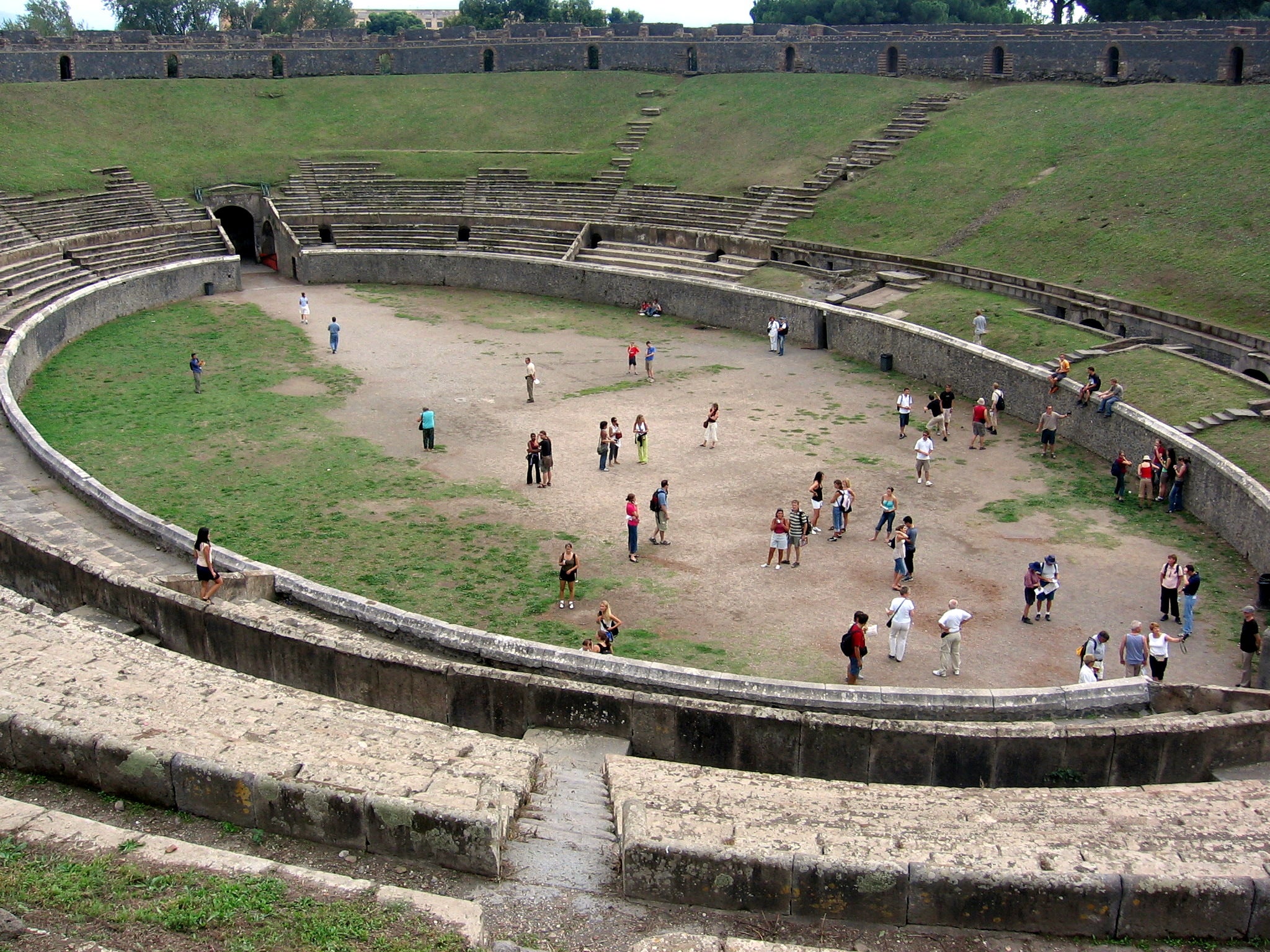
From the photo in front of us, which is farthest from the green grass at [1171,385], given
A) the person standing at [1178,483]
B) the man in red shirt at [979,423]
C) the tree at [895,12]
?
the tree at [895,12]

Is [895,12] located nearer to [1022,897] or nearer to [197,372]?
[197,372]

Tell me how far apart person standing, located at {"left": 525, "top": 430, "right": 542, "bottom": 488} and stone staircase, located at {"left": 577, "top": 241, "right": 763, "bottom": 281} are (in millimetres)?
15037

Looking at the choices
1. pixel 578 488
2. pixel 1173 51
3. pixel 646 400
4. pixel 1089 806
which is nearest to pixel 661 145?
pixel 1173 51

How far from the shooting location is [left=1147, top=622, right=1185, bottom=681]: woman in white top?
14.4 m

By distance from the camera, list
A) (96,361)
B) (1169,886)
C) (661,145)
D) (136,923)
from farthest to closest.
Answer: (661,145)
(96,361)
(1169,886)
(136,923)

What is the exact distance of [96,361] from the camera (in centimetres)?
2867

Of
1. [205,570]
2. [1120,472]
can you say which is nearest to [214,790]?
[205,570]

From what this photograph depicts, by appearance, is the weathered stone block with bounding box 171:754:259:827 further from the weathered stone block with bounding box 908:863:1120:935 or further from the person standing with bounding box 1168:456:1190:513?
the person standing with bounding box 1168:456:1190:513

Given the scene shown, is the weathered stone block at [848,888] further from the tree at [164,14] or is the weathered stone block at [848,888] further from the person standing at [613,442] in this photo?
the tree at [164,14]

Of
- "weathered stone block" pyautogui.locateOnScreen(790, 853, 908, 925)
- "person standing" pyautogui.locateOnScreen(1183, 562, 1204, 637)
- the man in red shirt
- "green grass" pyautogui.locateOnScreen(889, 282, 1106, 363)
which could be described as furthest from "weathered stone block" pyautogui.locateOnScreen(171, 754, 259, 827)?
"green grass" pyautogui.locateOnScreen(889, 282, 1106, 363)

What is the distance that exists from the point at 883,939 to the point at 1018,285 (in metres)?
24.3

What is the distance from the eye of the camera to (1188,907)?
8.19 metres

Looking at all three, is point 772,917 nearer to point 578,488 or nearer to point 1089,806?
point 1089,806

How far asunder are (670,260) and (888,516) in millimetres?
19658
